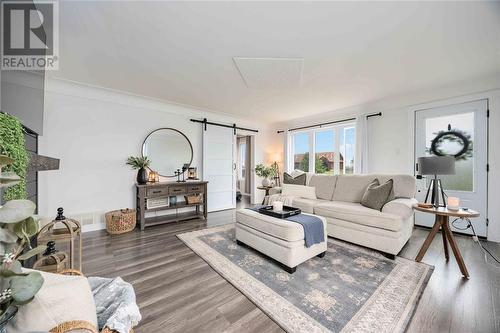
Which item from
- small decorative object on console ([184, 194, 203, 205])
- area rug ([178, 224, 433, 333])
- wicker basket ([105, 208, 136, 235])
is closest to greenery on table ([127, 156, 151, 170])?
wicker basket ([105, 208, 136, 235])

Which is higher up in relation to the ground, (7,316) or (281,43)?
(281,43)

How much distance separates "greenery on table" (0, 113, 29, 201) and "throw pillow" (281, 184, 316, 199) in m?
3.40

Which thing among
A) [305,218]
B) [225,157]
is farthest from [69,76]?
[305,218]

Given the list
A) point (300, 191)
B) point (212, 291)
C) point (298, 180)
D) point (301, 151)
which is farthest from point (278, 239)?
point (301, 151)

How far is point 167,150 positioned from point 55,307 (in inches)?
147

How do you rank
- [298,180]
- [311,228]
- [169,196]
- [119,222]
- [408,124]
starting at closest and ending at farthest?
[311,228] → [119,222] → [408,124] → [169,196] → [298,180]

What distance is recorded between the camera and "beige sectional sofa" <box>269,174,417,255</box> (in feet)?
7.74

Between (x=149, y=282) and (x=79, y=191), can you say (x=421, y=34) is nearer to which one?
(x=149, y=282)

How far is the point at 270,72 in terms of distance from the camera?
274 cm

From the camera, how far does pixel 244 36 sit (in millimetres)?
1990

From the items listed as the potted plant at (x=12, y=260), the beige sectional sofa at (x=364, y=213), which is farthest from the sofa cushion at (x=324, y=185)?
the potted plant at (x=12, y=260)

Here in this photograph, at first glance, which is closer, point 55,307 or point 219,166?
point 55,307

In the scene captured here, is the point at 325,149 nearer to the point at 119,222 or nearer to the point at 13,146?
the point at 119,222

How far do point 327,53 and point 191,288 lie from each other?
112 inches
